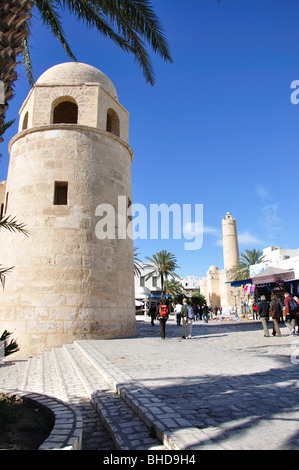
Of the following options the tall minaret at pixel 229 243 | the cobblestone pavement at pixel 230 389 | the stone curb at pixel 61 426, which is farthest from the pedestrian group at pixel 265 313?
the tall minaret at pixel 229 243

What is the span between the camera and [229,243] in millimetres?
60750

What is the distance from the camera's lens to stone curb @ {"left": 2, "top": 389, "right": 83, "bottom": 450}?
266cm

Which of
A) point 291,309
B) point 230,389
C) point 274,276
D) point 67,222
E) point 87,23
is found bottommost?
point 230,389

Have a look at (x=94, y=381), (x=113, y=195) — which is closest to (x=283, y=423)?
(x=94, y=381)

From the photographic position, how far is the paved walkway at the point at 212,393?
8.50 feet

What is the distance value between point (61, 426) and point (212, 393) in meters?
1.81

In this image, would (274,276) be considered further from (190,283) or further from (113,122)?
(190,283)

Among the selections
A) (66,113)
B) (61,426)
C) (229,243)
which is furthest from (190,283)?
(61,426)

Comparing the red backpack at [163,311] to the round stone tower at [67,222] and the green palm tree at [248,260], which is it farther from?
the green palm tree at [248,260]

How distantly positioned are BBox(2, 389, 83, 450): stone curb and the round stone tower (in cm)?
598

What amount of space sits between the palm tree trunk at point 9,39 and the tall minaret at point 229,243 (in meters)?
57.9

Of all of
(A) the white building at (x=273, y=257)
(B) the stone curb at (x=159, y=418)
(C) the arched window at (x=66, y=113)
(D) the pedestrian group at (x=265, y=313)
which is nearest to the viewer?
(B) the stone curb at (x=159, y=418)

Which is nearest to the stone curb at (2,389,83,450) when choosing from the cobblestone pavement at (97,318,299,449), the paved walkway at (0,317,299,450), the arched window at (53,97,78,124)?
the paved walkway at (0,317,299,450)

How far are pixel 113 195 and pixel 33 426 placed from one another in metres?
9.19
